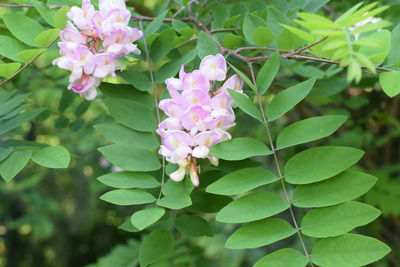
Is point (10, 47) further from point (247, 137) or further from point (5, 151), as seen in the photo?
point (247, 137)

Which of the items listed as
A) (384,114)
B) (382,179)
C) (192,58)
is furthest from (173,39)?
(384,114)

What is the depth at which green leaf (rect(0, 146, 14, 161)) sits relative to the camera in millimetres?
781

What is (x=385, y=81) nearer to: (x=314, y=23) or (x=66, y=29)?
(x=314, y=23)

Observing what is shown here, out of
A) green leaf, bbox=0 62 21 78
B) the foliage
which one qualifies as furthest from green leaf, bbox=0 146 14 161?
green leaf, bbox=0 62 21 78

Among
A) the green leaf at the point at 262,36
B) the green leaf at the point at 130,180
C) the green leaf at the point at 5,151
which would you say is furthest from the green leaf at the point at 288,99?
the green leaf at the point at 5,151

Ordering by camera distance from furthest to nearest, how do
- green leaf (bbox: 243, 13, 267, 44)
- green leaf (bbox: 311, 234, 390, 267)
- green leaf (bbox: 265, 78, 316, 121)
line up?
green leaf (bbox: 243, 13, 267, 44) < green leaf (bbox: 265, 78, 316, 121) < green leaf (bbox: 311, 234, 390, 267)

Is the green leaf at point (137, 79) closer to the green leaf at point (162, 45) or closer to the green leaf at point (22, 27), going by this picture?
the green leaf at point (162, 45)

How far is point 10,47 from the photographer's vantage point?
0.82 meters

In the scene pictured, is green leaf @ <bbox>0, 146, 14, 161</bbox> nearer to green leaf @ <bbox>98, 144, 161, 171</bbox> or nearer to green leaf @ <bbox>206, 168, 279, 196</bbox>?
green leaf @ <bbox>98, 144, 161, 171</bbox>

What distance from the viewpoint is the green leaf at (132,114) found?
81 centimetres

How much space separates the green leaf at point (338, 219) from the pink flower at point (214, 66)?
0.25 metres

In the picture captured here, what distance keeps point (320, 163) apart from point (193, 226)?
0.27 metres

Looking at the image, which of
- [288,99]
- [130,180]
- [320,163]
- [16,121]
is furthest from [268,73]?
[16,121]

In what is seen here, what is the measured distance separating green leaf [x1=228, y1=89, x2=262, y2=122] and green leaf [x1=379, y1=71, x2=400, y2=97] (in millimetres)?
185
